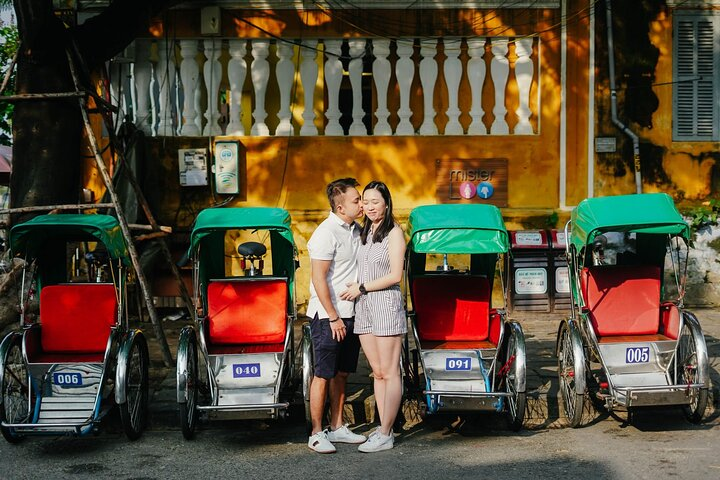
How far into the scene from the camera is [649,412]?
7.38m

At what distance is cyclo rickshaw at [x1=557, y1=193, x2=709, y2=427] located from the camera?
675 cm

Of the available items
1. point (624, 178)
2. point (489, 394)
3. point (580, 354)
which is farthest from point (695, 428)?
point (624, 178)

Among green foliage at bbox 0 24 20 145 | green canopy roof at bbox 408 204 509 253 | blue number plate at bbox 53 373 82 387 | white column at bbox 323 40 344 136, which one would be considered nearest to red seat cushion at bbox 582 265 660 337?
green canopy roof at bbox 408 204 509 253

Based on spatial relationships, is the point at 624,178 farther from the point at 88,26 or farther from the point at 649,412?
the point at 88,26

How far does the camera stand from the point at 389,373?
6.35 meters

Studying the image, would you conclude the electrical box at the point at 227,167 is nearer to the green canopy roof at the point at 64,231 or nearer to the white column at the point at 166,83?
the white column at the point at 166,83

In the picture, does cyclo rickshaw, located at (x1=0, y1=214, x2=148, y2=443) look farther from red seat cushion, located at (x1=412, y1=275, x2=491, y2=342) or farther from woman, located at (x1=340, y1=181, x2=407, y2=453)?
red seat cushion, located at (x1=412, y1=275, x2=491, y2=342)

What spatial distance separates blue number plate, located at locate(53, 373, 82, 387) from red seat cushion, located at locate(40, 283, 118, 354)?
13.9 inches

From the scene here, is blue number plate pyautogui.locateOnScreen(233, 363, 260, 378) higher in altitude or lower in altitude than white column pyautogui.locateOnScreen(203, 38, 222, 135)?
lower

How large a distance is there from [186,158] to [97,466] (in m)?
5.92

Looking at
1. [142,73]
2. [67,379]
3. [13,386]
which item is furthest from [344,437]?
[142,73]

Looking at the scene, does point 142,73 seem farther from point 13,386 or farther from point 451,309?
point 451,309

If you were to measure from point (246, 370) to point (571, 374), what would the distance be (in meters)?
2.66

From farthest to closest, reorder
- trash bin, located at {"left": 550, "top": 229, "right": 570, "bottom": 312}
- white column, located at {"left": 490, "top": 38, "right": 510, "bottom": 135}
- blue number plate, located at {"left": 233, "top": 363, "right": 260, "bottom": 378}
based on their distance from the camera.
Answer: white column, located at {"left": 490, "top": 38, "right": 510, "bottom": 135}
trash bin, located at {"left": 550, "top": 229, "right": 570, "bottom": 312}
blue number plate, located at {"left": 233, "top": 363, "right": 260, "bottom": 378}
